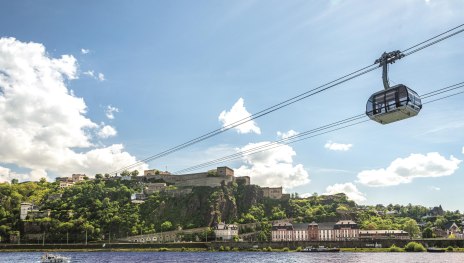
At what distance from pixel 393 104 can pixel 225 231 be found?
136453 mm

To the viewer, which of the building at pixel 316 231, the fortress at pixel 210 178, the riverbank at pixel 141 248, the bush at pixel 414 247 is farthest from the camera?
the fortress at pixel 210 178

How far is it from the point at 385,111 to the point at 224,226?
13770 centimetres

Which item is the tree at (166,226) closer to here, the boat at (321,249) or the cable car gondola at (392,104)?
the boat at (321,249)

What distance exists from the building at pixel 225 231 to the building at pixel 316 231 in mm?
13392

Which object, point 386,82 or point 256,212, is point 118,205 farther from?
point 386,82

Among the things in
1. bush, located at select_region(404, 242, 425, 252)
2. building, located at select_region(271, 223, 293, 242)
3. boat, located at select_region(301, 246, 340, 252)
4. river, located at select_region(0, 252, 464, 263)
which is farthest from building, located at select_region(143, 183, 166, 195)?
bush, located at select_region(404, 242, 425, 252)

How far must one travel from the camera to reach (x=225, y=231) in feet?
499

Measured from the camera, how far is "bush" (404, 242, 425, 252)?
101188 mm

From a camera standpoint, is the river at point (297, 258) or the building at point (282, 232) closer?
the river at point (297, 258)

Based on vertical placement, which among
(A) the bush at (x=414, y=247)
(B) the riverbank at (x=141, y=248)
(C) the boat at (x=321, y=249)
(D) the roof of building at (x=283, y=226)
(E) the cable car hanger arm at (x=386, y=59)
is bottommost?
(B) the riverbank at (x=141, y=248)

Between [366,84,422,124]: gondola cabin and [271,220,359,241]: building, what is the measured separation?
128 metres

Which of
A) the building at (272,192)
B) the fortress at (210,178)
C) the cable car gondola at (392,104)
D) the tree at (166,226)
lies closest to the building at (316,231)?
the tree at (166,226)

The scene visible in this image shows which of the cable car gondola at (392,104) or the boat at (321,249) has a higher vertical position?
the cable car gondola at (392,104)

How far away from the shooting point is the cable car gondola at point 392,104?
2022 cm
